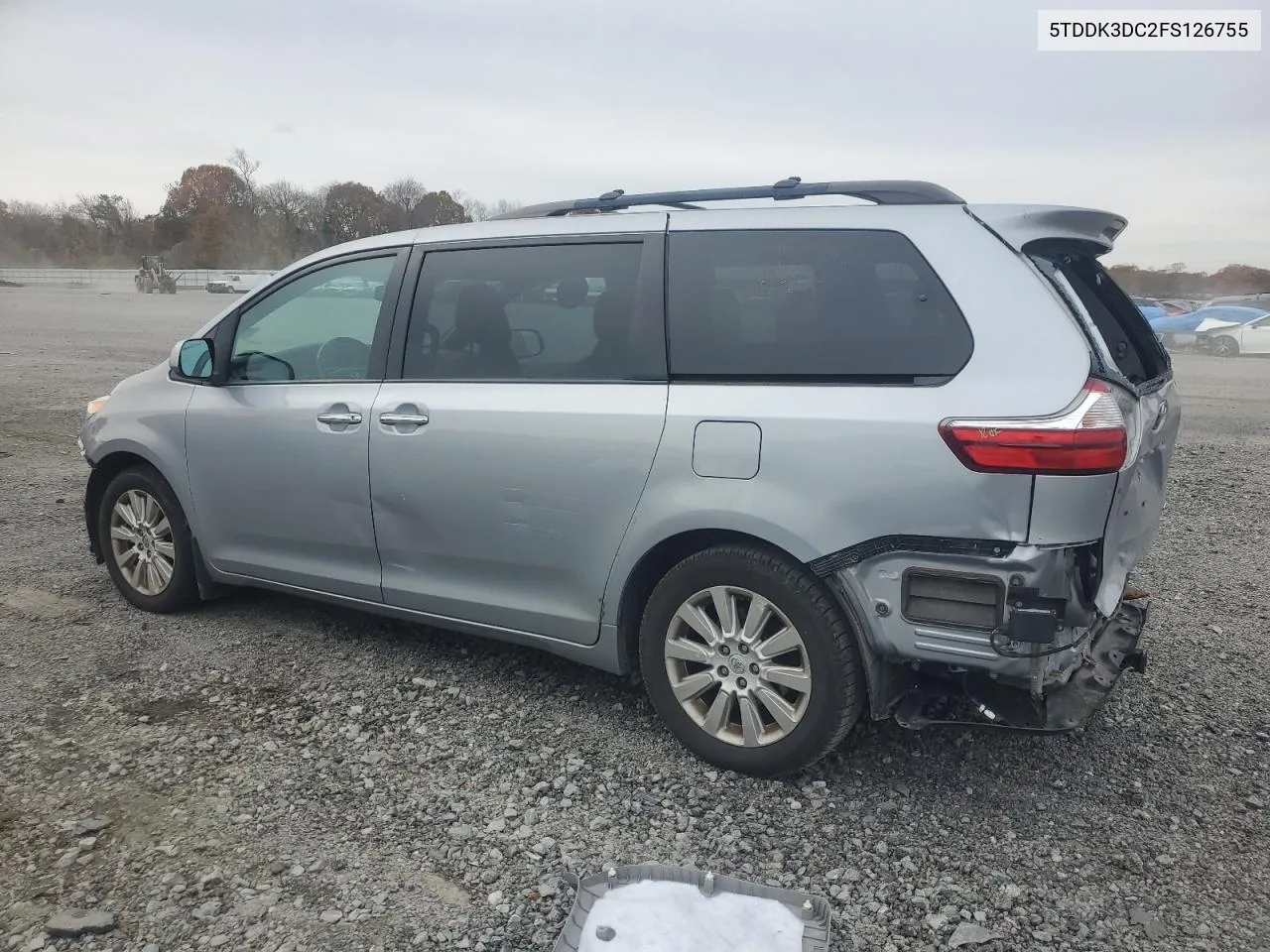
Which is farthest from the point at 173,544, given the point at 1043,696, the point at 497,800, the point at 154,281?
the point at 154,281

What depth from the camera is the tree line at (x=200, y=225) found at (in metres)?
63.5

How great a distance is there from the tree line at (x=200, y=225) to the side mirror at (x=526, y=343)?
60.0 meters

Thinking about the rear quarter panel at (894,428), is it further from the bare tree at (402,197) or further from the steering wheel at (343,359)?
the bare tree at (402,197)

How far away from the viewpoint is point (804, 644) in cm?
309

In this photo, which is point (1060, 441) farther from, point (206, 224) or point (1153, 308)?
point (206, 224)

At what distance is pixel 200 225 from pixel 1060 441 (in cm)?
7626

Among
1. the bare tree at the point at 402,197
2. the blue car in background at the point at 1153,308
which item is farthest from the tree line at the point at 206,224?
the blue car in background at the point at 1153,308

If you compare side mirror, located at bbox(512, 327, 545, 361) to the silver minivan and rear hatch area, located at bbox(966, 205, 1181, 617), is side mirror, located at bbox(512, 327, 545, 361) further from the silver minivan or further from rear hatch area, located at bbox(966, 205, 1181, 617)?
rear hatch area, located at bbox(966, 205, 1181, 617)

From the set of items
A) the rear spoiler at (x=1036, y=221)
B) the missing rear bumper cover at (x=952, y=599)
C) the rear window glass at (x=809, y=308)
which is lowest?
the missing rear bumper cover at (x=952, y=599)

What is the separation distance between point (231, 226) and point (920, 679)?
72990mm

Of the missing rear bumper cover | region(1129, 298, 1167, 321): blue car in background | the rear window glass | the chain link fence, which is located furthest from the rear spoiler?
the chain link fence

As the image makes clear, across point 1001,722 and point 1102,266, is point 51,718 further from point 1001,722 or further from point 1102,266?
Answer: point 1102,266

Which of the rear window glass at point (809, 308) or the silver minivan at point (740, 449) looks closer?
the silver minivan at point (740, 449)

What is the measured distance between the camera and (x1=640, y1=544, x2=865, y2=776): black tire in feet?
9.99
